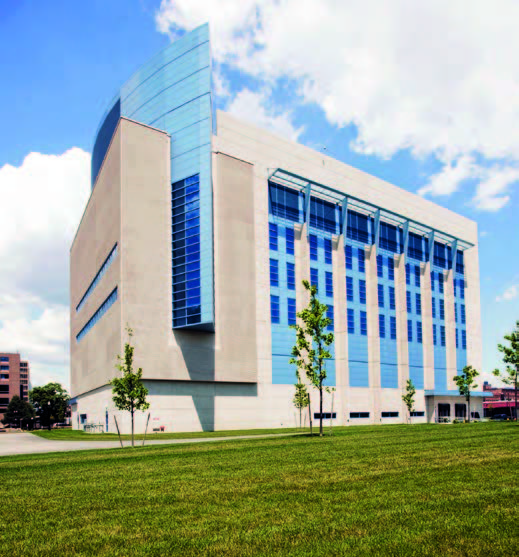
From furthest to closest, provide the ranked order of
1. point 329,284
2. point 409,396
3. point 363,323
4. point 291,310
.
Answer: point 363,323, point 409,396, point 329,284, point 291,310

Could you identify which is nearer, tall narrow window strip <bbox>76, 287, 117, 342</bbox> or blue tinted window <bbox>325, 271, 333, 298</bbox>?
tall narrow window strip <bbox>76, 287, 117, 342</bbox>

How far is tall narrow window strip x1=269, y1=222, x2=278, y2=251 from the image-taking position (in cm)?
6875

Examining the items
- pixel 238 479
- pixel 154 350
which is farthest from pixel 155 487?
pixel 154 350

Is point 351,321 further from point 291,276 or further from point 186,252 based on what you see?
point 186,252

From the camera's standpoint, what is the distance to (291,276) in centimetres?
7038

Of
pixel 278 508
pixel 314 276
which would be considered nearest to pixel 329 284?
pixel 314 276

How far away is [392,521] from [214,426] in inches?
2161

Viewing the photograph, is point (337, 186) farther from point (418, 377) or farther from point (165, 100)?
Answer: point (418, 377)

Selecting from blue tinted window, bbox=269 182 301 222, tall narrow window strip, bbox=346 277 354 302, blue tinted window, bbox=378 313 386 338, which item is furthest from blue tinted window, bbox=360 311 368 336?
blue tinted window, bbox=269 182 301 222

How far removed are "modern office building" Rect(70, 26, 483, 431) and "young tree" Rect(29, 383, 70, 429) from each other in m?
42.4

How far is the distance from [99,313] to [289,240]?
25940 millimetres

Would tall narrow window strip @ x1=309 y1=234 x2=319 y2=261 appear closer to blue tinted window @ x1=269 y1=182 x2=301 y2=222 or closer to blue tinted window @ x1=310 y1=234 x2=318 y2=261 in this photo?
blue tinted window @ x1=310 y1=234 x2=318 y2=261

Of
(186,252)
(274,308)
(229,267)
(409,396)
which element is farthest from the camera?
(409,396)

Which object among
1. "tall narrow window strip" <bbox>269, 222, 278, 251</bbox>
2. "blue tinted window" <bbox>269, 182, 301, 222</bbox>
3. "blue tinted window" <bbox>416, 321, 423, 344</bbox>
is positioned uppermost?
"blue tinted window" <bbox>269, 182, 301, 222</bbox>
